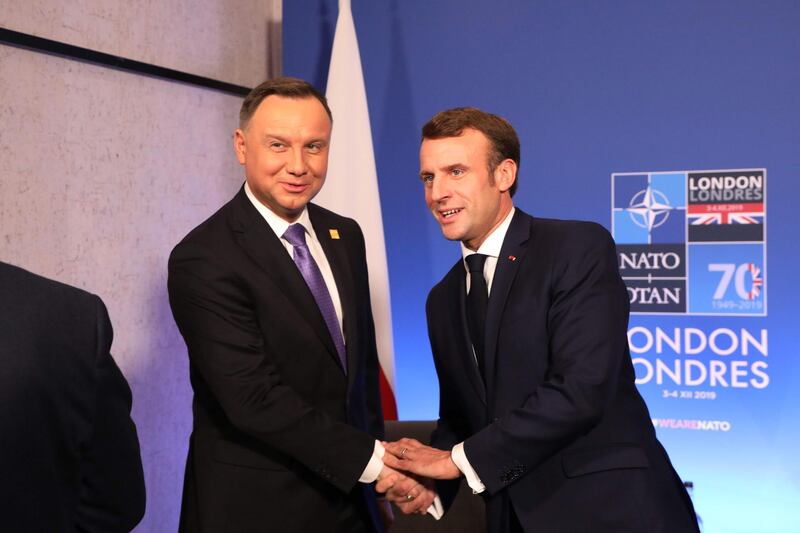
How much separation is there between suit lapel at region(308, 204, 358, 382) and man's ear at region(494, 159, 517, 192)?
50 cm

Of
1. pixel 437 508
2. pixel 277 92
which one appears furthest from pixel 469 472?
pixel 277 92

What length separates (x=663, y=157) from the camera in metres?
4.27

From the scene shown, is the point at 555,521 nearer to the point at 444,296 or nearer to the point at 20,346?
the point at 444,296

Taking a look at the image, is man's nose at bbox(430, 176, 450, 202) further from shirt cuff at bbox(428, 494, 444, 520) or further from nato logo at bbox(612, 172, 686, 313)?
nato logo at bbox(612, 172, 686, 313)

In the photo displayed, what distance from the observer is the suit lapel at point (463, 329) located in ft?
7.79

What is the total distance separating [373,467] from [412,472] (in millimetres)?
168

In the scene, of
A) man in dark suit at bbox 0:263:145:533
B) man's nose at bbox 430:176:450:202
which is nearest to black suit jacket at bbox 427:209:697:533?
man's nose at bbox 430:176:450:202

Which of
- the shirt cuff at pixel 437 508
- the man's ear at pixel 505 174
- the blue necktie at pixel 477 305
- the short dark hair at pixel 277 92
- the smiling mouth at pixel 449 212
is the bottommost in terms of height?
the shirt cuff at pixel 437 508

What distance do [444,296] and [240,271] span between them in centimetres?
60

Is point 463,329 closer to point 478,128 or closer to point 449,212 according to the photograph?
point 449,212

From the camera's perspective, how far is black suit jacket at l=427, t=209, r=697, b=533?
2225mm

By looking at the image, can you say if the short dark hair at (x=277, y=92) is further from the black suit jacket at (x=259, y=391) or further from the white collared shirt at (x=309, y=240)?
the black suit jacket at (x=259, y=391)

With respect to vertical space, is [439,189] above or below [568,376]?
above

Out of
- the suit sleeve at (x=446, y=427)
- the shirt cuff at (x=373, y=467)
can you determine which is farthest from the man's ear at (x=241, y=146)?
the shirt cuff at (x=373, y=467)
